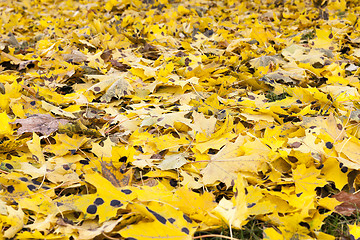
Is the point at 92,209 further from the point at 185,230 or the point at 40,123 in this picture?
the point at 40,123

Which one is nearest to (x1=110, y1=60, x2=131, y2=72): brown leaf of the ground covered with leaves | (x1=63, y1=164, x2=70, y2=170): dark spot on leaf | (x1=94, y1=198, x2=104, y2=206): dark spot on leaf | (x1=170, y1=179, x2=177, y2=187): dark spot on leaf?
the ground covered with leaves

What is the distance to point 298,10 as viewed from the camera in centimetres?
373

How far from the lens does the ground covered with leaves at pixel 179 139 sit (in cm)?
88

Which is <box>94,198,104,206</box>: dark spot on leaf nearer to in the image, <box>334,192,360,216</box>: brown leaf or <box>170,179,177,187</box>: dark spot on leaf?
<box>170,179,177,187</box>: dark spot on leaf

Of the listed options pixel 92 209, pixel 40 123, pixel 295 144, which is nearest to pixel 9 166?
pixel 40 123

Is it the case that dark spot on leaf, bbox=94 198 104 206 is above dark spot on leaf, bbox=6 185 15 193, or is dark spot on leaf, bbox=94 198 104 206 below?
above

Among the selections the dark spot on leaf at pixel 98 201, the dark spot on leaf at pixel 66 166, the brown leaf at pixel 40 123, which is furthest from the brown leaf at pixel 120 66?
the dark spot on leaf at pixel 98 201

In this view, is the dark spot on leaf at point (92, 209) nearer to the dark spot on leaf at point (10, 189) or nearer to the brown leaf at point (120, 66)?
the dark spot on leaf at point (10, 189)

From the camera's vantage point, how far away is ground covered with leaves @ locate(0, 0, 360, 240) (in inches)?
34.5

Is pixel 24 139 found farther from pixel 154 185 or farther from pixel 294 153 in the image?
pixel 294 153

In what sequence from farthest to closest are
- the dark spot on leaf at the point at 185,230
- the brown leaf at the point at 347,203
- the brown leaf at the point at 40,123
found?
the brown leaf at the point at 40,123 → the brown leaf at the point at 347,203 → the dark spot on leaf at the point at 185,230

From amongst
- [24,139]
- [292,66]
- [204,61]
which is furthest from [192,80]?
[24,139]

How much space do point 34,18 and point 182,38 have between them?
8.10ft

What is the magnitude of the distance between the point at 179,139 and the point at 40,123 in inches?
25.6
